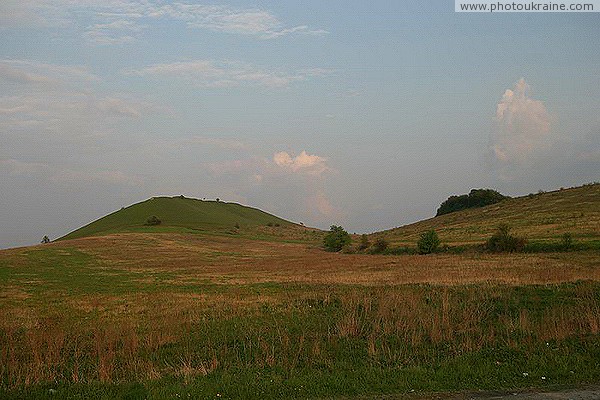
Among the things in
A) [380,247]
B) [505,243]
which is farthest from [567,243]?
[380,247]

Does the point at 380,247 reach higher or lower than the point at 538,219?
lower

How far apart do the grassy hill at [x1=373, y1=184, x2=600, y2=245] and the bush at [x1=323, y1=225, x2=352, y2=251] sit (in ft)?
27.5

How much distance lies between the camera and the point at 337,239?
93.5m

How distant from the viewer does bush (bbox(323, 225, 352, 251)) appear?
9312 centimetres

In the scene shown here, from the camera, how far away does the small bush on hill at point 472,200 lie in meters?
144

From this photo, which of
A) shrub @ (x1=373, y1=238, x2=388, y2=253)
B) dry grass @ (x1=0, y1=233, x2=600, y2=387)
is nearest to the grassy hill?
shrub @ (x1=373, y1=238, x2=388, y2=253)

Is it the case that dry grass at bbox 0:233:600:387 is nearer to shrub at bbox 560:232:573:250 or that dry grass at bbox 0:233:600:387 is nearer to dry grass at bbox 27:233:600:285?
dry grass at bbox 27:233:600:285

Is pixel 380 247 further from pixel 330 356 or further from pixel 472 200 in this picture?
pixel 472 200

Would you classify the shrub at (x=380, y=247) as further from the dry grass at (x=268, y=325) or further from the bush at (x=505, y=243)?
the dry grass at (x=268, y=325)

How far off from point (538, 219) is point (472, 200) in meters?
74.1

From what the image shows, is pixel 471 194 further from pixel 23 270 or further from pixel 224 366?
pixel 224 366

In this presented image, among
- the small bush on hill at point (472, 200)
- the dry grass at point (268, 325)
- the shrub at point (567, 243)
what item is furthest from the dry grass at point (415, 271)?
the small bush on hill at point (472, 200)

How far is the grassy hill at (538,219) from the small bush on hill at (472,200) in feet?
90.7

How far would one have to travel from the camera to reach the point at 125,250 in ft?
255
